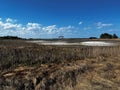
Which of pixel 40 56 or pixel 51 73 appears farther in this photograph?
pixel 40 56

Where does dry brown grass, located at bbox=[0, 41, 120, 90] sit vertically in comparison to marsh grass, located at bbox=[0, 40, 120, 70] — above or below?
below

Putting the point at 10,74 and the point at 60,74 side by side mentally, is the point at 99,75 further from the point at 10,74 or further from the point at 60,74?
the point at 10,74

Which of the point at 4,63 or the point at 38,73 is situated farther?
the point at 4,63

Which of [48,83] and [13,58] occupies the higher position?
[13,58]

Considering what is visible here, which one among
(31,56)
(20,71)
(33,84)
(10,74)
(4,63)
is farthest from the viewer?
(31,56)

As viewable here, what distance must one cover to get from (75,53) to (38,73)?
18.4ft

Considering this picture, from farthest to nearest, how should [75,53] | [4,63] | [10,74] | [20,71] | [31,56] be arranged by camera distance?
[75,53] < [31,56] < [4,63] < [20,71] < [10,74]

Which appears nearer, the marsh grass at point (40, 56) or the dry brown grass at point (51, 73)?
the dry brown grass at point (51, 73)

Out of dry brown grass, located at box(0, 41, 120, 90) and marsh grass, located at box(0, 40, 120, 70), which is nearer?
dry brown grass, located at box(0, 41, 120, 90)

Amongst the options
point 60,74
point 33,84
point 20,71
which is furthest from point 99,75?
point 20,71

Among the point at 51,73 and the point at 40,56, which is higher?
the point at 40,56

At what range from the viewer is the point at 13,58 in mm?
11523

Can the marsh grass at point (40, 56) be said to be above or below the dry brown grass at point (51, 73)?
above

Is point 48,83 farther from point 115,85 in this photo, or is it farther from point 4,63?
point 4,63
